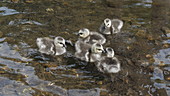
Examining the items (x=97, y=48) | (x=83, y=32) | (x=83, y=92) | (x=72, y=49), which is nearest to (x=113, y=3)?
(x=83, y=32)

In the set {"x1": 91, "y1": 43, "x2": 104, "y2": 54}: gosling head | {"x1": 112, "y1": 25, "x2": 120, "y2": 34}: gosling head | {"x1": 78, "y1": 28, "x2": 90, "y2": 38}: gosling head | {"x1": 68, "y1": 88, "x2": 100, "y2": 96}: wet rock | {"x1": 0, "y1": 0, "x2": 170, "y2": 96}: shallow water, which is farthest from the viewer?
{"x1": 112, "y1": 25, "x2": 120, "y2": 34}: gosling head

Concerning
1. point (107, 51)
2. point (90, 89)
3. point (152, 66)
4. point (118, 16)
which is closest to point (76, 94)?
point (90, 89)

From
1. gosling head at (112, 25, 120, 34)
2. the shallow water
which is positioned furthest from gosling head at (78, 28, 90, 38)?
gosling head at (112, 25, 120, 34)

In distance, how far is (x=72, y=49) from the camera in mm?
6230

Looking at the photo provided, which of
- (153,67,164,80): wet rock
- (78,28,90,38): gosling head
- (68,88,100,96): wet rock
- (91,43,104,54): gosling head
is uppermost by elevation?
(78,28,90,38): gosling head

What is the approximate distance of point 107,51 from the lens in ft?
18.7

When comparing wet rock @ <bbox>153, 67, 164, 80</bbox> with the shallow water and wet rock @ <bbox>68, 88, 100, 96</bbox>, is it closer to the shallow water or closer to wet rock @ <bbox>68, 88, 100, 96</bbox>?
the shallow water

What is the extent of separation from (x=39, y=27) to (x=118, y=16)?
Result: 2.24 m

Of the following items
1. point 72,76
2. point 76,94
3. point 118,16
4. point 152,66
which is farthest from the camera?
point 118,16

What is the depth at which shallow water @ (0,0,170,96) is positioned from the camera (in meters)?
4.92

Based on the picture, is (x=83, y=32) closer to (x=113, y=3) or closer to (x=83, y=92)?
(x=83, y=92)

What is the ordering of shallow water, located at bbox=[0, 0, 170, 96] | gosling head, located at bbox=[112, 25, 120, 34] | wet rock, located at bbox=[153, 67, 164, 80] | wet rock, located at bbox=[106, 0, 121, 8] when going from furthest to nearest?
wet rock, located at bbox=[106, 0, 121, 8]
gosling head, located at bbox=[112, 25, 120, 34]
wet rock, located at bbox=[153, 67, 164, 80]
shallow water, located at bbox=[0, 0, 170, 96]

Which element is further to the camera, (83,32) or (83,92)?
(83,32)

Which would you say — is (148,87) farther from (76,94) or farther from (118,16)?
(118,16)
